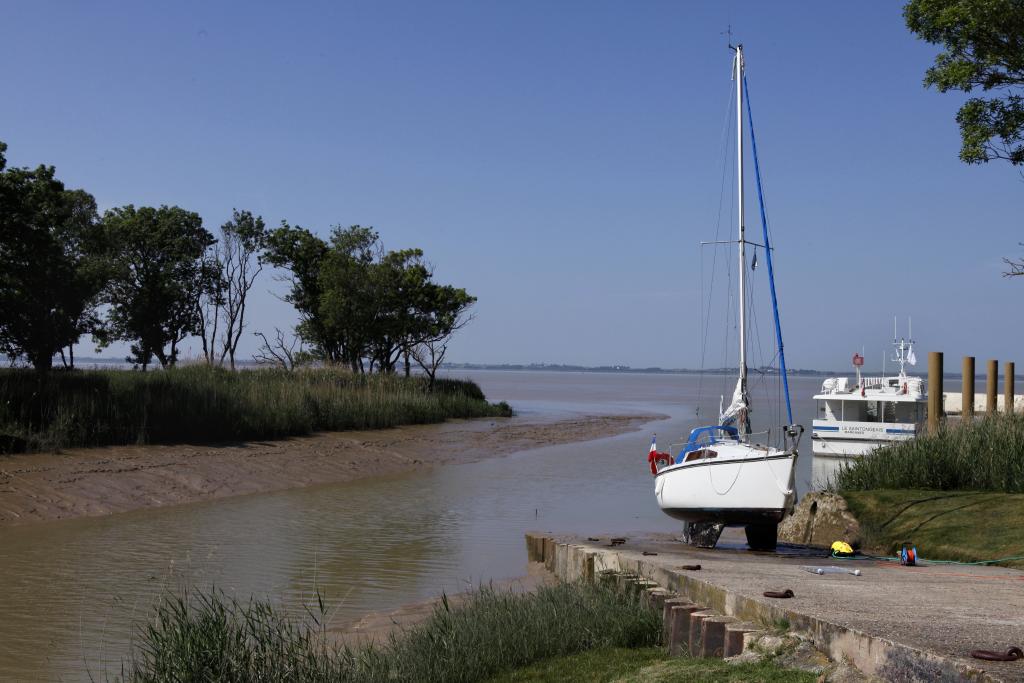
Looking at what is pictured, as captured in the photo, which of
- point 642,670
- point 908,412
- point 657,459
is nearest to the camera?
point 642,670

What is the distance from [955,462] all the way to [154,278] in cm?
3796

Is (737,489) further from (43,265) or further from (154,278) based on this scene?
(154,278)

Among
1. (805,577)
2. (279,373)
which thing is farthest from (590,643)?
(279,373)

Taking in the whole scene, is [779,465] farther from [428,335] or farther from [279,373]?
[428,335]

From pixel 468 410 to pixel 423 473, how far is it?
1779 centimetres

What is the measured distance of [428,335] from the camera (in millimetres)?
48969

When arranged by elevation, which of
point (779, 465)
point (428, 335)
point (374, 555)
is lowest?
point (374, 555)

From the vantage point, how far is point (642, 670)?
6918mm

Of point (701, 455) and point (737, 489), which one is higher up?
point (701, 455)

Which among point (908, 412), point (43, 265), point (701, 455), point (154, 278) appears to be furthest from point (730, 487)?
point (154, 278)

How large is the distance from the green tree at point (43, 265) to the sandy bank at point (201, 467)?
6682mm

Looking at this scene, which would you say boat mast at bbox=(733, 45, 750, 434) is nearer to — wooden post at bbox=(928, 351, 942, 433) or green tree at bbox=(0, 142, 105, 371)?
wooden post at bbox=(928, 351, 942, 433)

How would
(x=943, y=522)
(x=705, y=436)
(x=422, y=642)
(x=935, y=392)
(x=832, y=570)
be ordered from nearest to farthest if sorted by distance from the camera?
1. (x=422, y=642)
2. (x=832, y=570)
3. (x=943, y=522)
4. (x=705, y=436)
5. (x=935, y=392)

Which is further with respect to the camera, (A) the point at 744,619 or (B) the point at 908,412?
(B) the point at 908,412
